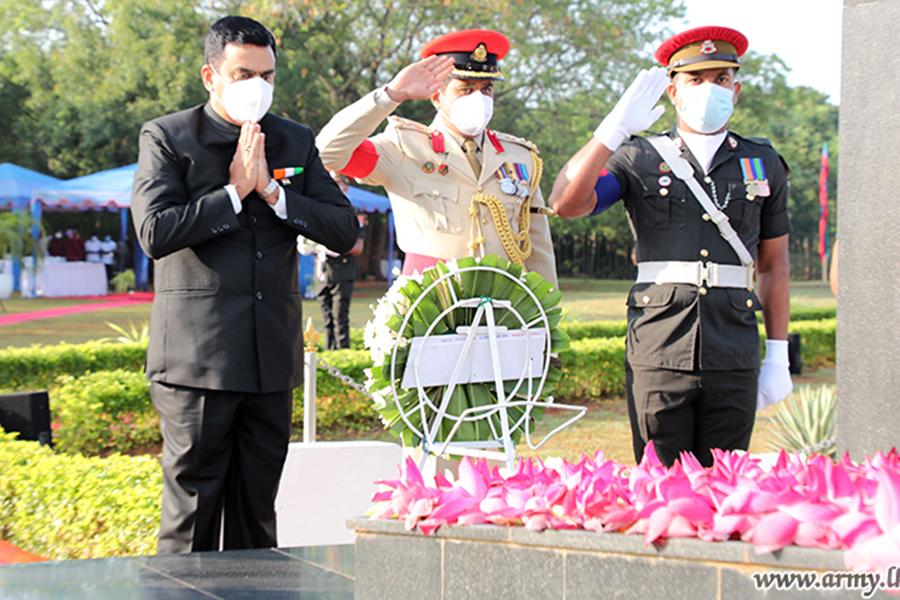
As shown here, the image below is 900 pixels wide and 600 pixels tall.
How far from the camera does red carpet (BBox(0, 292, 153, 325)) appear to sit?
45.9ft

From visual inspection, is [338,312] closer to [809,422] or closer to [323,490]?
[809,422]

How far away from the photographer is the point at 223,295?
2.51 m

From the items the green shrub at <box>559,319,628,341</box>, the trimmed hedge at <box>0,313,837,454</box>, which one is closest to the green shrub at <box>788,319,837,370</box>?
the green shrub at <box>559,319,628,341</box>

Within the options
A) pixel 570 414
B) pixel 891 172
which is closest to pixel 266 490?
pixel 891 172

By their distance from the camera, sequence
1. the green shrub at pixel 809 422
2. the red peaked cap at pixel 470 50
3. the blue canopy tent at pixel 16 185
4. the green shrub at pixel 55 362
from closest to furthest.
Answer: the red peaked cap at pixel 470 50 → the green shrub at pixel 809 422 → the green shrub at pixel 55 362 → the blue canopy tent at pixel 16 185

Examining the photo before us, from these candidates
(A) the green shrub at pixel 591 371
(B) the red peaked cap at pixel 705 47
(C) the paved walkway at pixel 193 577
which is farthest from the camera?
(A) the green shrub at pixel 591 371

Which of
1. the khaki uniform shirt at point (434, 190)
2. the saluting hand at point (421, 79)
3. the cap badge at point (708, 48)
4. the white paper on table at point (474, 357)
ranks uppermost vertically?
the cap badge at point (708, 48)

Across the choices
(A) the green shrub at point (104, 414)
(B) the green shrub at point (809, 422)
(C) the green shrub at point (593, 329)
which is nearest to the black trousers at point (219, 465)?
(A) the green shrub at point (104, 414)

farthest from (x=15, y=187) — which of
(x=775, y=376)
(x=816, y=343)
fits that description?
(x=775, y=376)

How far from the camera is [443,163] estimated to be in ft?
10.0

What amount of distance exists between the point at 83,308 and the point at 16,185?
2949 mm

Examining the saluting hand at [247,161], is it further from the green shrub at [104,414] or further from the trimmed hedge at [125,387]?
the green shrub at [104,414]

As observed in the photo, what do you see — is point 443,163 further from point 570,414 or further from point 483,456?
point 570,414

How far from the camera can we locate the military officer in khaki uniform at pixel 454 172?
3.01 meters
